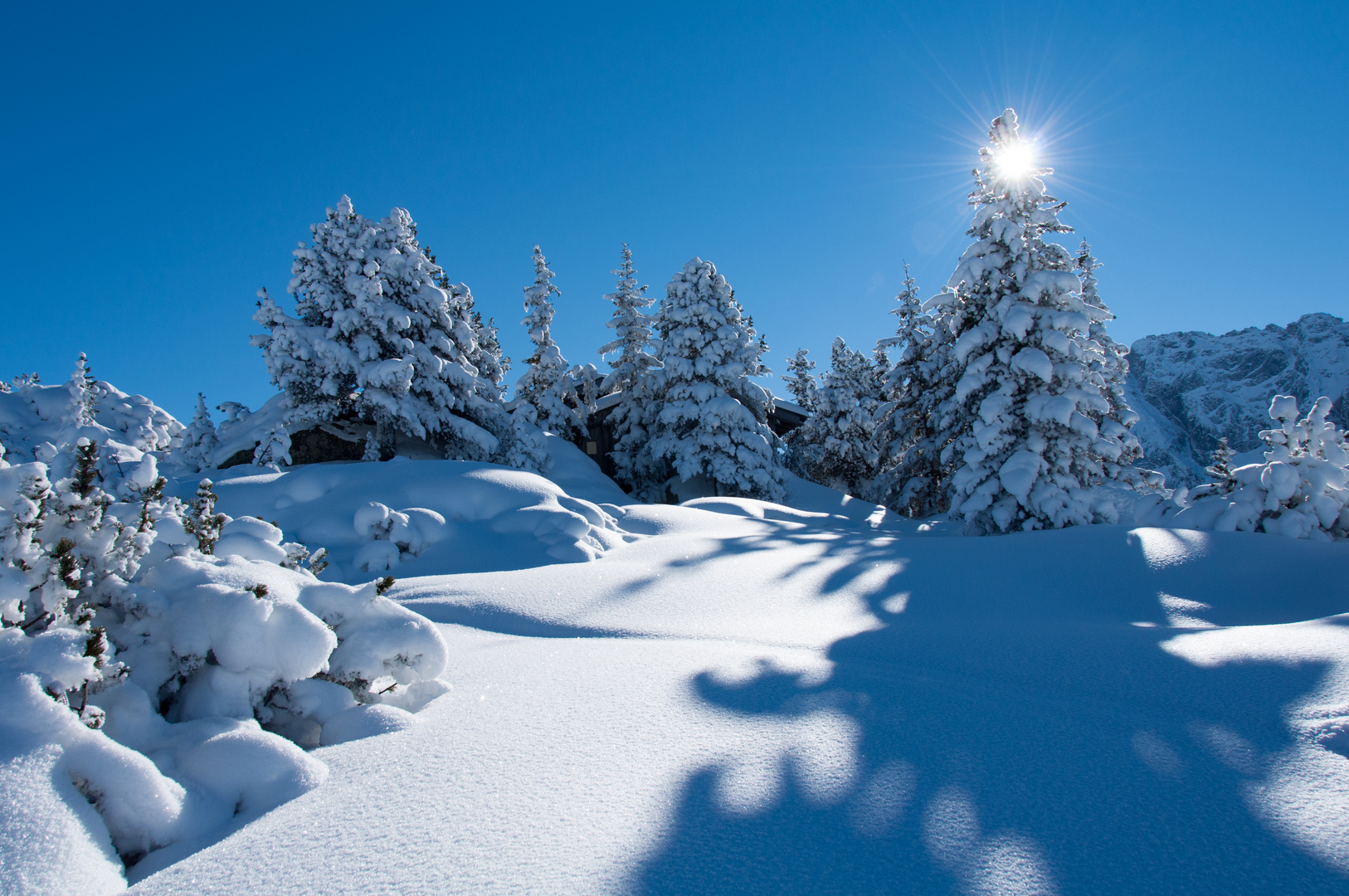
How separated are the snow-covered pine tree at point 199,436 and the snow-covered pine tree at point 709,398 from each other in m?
14.1

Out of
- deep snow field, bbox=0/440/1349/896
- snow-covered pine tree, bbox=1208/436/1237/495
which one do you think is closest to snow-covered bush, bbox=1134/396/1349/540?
snow-covered pine tree, bbox=1208/436/1237/495

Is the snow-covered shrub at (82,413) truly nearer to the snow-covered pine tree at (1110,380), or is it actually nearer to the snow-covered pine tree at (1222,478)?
the snow-covered pine tree at (1222,478)

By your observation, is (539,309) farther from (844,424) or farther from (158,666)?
(158,666)

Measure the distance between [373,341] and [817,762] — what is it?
16508 mm

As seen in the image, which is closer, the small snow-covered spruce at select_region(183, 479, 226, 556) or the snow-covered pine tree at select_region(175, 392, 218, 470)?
A: the small snow-covered spruce at select_region(183, 479, 226, 556)

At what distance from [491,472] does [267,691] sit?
713 cm

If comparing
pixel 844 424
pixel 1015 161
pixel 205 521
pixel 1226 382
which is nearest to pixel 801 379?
pixel 844 424

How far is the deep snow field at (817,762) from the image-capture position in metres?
1.49

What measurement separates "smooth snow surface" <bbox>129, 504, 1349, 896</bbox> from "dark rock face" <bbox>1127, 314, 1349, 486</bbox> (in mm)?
116329

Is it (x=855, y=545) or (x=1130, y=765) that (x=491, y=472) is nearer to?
(x=855, y=545)

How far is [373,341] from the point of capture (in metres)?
15.7

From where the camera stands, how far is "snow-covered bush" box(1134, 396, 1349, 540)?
7.23 meters

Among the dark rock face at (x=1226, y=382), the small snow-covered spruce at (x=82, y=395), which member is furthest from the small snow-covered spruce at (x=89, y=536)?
the dark rock face at (x=1226, y=382)

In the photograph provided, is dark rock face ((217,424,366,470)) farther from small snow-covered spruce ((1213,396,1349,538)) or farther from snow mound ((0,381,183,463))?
small snow-covered spruce ((1213,396,1349,538))
